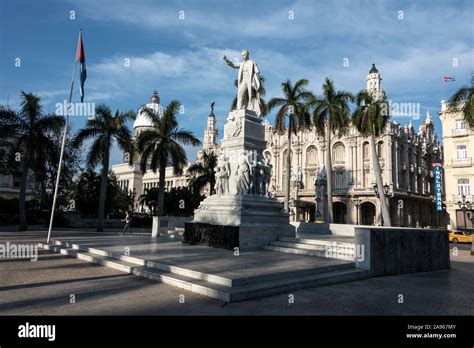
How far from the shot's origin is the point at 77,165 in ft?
133

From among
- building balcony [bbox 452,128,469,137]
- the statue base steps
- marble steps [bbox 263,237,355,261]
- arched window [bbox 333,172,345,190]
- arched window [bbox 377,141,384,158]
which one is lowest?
marble steps [bbox 263,237,355,261]

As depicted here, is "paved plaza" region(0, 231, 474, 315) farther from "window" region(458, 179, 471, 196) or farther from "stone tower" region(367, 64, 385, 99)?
"stone tower" region(367, 64, 385, 99)

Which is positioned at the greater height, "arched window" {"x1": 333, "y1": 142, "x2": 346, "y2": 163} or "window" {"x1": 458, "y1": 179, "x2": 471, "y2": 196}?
"arched window" {"x1": 333, "y1": 142, "x2": 346, "y2": 163}

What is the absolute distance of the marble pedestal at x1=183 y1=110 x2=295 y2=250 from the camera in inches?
504

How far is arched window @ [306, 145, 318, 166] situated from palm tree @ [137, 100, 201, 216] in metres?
36.2

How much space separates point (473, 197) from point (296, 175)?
25641mm

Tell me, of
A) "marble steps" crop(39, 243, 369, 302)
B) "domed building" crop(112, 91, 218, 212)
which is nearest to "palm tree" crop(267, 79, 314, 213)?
"marble steps" crop(39, 243, 369, 302)

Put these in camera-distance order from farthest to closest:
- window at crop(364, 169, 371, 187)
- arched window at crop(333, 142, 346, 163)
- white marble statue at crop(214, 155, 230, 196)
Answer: arched window at crop(333, 142, 346, 163)
window at crop(364, 169, 371, 187)
white marble statue at crop(214, 155, 230, 196)

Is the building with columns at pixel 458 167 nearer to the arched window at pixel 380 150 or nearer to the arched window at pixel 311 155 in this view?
the arched window at pixel 380 150

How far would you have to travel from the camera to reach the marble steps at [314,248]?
1113cm

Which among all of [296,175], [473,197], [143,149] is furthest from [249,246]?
[296,175]

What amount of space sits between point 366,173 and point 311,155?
1073 centimetres

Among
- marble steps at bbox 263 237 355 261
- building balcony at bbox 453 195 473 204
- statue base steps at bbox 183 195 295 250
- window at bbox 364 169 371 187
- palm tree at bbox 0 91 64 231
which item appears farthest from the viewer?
window at bbox 364 169 371 187
